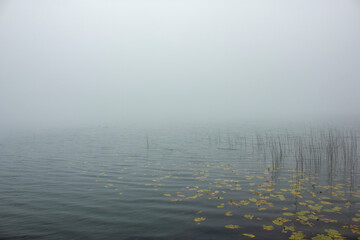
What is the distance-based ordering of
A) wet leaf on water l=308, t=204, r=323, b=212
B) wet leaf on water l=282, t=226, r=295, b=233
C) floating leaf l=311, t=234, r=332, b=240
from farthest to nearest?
1. wet leaf on water l=308, t=204, r=323, b=212
2. wet leaf on water l=282, t=226, r=295, b=233
3. floating leaf l=311, t=234, r=332, b=240

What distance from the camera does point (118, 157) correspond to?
25.3m

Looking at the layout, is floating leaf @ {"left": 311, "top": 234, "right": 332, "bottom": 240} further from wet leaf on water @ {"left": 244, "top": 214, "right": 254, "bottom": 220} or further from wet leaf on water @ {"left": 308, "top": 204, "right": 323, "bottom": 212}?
wet leaf on water @ {"left": 308, "top": 204, "right": 323, "bottom": 212}

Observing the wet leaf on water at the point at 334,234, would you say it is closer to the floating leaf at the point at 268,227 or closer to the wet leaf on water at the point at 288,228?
the wet leaf on water at the point at 288,228

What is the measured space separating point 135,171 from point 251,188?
9396mm

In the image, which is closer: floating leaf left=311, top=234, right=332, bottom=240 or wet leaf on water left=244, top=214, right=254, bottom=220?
floating leaf left=311, top=234, right=332, bottom=240

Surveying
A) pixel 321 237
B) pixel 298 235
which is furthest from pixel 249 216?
pixel 321 237

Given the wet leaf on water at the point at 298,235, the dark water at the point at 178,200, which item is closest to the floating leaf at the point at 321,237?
the dark water at the point at 178,200

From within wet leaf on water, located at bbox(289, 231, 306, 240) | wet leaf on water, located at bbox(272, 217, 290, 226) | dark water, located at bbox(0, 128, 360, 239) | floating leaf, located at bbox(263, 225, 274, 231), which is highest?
wet leaf on water, located at bbox(289, 231, 306, 240)

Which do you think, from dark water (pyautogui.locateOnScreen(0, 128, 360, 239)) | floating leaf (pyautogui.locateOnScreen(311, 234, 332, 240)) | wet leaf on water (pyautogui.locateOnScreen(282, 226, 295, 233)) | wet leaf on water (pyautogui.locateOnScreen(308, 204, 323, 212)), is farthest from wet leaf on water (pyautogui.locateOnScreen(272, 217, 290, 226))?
wet leaf on water (pyautogui.locateOnScreen(308, 204, 323, 212))

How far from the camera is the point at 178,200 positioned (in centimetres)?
1210

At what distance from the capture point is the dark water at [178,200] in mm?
8859

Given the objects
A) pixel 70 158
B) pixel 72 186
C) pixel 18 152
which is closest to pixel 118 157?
pixel 70 158

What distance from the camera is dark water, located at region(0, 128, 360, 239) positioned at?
8.86m

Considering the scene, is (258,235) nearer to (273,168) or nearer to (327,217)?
(327,217)
